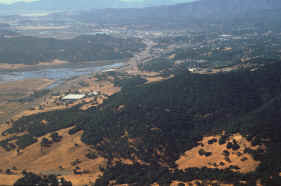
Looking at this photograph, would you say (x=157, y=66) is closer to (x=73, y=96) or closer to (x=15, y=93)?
(x=73, y=96)

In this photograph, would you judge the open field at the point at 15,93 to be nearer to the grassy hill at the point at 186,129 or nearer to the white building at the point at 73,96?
the white building at the point at 73,96

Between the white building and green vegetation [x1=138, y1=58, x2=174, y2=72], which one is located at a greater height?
green vegetation [x1=138, y1=58, x2=174, y2=72]

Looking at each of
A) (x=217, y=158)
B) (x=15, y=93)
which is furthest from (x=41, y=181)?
(x=15, y=93)

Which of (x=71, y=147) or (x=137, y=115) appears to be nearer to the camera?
(x=71, y=147)

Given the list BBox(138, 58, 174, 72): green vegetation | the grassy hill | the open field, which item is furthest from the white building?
BBox(138, 58, 174, 72): green vegetation

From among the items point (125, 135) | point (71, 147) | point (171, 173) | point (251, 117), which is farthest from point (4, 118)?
point (251, 117)

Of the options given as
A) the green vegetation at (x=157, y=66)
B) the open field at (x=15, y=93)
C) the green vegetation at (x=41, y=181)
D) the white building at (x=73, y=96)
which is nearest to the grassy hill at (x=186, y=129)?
the green vegetation at (x=41, y=181)

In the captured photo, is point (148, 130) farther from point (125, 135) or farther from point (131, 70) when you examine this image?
point (131, 70)

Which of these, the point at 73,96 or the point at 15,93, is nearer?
the point at 73,96

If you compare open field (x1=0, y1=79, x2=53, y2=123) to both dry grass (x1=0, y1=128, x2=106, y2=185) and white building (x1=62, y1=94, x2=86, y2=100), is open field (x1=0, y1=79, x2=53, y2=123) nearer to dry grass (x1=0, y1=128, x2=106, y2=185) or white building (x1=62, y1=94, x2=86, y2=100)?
white building (x1=62, y1=94, x2=86, y2=100)
